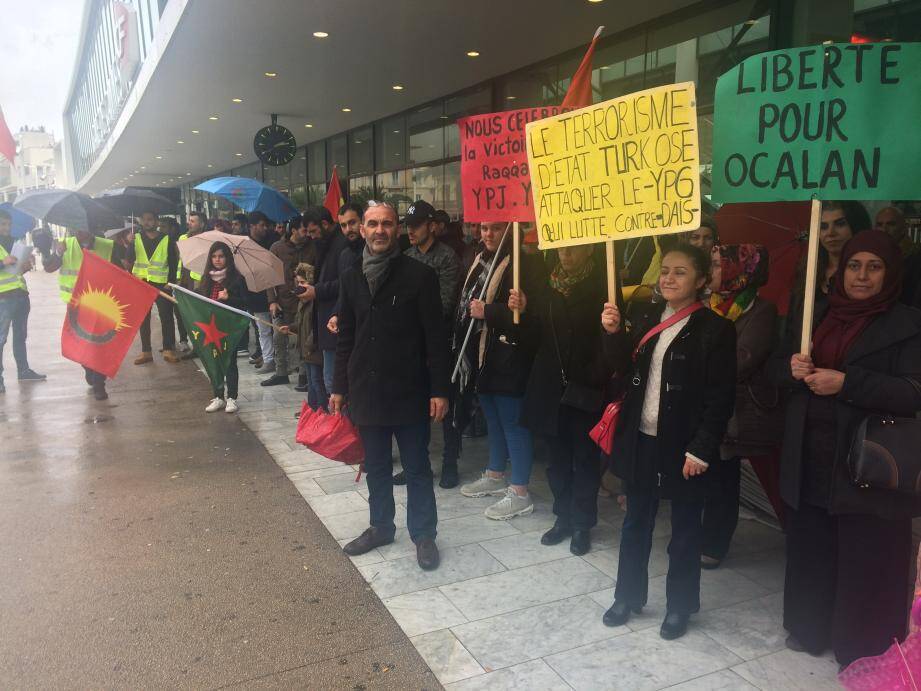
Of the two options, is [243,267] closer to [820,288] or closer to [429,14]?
[429,14]

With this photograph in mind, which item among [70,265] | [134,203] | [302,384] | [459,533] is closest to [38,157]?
[134,203]

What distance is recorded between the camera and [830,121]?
3000 mm

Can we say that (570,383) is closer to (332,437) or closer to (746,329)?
(746,329)

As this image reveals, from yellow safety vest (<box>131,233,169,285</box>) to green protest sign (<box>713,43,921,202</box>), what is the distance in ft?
29.8

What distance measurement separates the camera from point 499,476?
5406 mm

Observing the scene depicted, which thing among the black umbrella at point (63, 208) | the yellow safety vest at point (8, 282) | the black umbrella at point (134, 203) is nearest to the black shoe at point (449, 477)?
the yellow safety vest at point (8, 282)

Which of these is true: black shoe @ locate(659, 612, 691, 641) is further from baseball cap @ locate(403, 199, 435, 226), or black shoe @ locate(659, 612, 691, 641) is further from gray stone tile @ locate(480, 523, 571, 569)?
baseball cap @ locate(403, 199, 435, 226)

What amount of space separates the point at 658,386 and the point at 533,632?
1.33 metres

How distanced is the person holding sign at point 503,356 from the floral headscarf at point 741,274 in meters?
1.17

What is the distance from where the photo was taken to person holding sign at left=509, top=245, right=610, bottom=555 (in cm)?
422

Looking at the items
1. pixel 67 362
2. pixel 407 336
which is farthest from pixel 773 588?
pixel 67 362

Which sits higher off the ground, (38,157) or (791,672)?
(38,157)

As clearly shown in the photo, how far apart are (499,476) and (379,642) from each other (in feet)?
6.98

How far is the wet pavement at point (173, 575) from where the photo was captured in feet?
10.7
